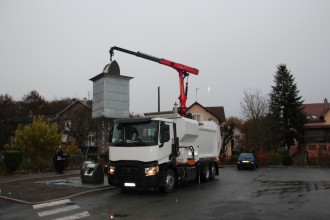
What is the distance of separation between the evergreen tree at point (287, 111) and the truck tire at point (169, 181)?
4188 cm

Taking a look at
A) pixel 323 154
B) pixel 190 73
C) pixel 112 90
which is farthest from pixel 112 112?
pixel 323 154

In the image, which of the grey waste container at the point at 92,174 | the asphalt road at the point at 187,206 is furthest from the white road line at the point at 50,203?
the grey waste container at the point at 92,174

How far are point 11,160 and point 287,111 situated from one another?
44.1m

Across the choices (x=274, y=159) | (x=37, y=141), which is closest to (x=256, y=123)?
(x=274, y=159)

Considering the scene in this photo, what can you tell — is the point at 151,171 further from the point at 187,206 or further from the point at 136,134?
the point at 187,206

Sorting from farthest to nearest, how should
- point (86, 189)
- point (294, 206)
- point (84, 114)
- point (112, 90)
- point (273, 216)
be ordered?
point (84, 114) < point (112, 90) < point (86, 189) < point (294, 206) < point (273, 216)

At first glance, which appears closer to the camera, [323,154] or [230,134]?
[323,154]

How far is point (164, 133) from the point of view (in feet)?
45.4

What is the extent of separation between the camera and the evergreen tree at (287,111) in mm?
54125

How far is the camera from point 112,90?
60.6ft

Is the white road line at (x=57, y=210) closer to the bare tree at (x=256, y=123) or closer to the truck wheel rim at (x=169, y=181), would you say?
the truck wheel rim at (x=169, y=181)

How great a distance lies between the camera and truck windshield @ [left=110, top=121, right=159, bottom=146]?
44.0ft

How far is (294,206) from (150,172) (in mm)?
5054

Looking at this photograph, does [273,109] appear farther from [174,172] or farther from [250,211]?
[250,211]
